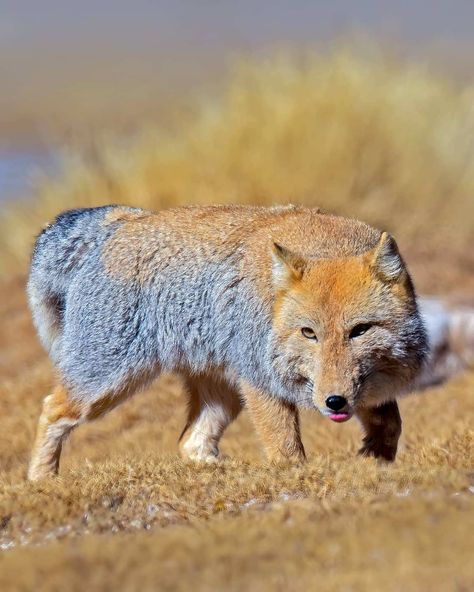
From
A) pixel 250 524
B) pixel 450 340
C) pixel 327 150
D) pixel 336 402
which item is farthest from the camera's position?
pixel 327 150

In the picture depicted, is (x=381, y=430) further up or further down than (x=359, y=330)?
further down

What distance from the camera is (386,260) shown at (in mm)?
6754

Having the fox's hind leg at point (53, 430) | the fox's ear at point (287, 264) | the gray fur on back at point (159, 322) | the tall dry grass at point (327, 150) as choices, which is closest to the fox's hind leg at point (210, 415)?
the gray fur on back at point (159, 322)

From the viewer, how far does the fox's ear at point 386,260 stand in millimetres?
6723

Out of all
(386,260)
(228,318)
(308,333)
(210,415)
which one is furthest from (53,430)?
(386,260)

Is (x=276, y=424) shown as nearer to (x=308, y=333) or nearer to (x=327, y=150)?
(x=308, y=333)

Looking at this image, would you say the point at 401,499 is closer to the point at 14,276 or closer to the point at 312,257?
the point at 312,257

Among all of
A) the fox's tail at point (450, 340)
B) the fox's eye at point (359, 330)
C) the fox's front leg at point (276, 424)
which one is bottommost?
the fox's tail at point (450, 340)

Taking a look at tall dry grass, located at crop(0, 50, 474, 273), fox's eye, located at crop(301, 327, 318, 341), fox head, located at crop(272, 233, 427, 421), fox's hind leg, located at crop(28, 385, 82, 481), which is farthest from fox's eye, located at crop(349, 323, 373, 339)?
tall dry grass, located at crop(0, 50, 474, 273)

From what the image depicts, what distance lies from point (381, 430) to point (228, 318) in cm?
122

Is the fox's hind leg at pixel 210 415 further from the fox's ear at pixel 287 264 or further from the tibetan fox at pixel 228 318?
the fox's ear at pixel 287 264

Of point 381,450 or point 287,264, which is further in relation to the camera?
point 381,450

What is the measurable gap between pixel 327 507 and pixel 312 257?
2154mm

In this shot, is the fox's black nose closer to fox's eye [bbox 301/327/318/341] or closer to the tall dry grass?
fox's eye [bbox 301/327/318/341]
